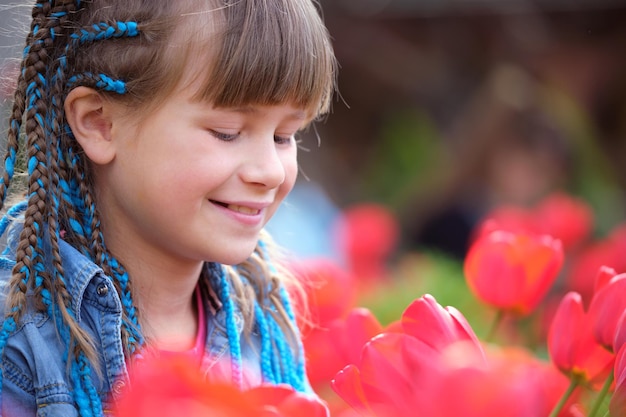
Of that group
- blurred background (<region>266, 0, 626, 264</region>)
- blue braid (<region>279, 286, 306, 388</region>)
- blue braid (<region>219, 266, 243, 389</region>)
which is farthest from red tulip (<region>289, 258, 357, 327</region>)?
blurred background (<region>266, 0, 626, 264</region>)

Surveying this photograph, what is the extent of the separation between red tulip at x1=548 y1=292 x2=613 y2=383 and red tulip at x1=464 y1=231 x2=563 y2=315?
9.4 inches

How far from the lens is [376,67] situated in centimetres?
471

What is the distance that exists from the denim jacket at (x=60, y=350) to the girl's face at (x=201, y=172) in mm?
107

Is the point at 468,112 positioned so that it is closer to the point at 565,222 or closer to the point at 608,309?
the point at 565,222

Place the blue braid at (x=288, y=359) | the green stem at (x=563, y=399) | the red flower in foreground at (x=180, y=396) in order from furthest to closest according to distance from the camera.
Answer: the blue braid at (x=288, y=359) < the green stem at (x=563, y=399) < the red flower in foreground at (x=180, y=396)

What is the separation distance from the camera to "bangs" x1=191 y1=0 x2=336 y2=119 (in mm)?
1087

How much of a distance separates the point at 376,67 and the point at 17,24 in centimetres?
352

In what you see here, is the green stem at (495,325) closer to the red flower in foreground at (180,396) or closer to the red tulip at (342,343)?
the red tulip at (342,343)

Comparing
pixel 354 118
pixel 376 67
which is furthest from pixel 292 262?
pixel 354 118

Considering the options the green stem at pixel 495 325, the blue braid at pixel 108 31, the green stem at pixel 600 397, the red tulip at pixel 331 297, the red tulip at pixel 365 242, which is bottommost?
the red tulip at pixel 365 242

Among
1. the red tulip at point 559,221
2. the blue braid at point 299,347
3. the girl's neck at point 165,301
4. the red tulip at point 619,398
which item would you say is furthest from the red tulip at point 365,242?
the red tulip at point 619,398

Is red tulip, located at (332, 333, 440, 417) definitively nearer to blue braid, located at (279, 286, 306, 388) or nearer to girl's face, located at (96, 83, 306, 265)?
girl's face, located at (96, 83, 306, 265)

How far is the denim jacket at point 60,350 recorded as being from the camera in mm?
1009

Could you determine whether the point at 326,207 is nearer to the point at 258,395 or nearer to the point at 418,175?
the point at 418,175
